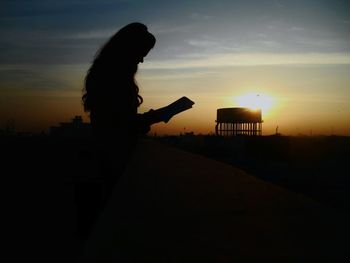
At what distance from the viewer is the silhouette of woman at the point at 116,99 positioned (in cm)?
262

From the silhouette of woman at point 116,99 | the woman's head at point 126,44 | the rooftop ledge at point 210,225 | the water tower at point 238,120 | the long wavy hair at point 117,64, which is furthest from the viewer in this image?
the water tower at point 238,120

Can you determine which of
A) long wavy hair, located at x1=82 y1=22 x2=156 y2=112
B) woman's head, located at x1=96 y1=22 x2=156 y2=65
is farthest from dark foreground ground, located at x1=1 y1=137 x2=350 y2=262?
woman's head, located at x1=96 y1=22 x2=156 y2=65

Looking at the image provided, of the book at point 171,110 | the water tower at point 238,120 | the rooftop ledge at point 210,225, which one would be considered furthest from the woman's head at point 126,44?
the water tower at point 238,120

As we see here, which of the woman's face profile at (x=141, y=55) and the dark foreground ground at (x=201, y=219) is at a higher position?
the woman's face profile at (x=141, y=55)

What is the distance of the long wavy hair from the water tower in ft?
148

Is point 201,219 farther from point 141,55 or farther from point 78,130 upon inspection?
point 78,130

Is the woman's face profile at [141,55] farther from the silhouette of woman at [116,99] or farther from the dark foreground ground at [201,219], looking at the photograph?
the dark foreground ground at [201,219]

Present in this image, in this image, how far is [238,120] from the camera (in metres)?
48.2

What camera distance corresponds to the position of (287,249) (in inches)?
39.6

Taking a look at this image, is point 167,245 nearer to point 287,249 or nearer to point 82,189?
point 287,249

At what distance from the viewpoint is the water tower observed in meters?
48.0

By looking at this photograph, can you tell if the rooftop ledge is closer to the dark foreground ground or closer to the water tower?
the dark foreground ground

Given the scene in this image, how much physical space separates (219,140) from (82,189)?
40763 mm

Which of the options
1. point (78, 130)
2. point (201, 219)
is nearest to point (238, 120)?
point (78, 130)
